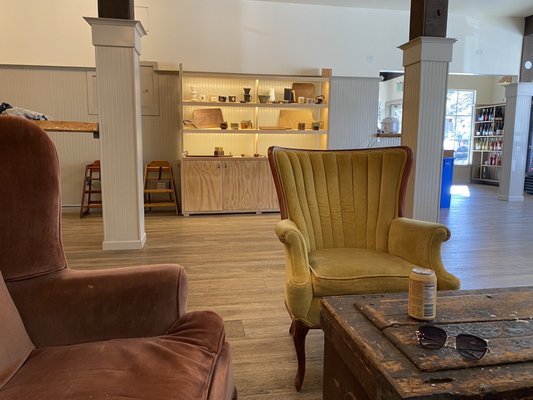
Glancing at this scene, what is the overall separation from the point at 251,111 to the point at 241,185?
125 cm

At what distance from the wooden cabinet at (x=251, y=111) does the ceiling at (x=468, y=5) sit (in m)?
1.17

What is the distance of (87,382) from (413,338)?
80 cm

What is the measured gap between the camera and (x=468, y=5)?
6434 mm

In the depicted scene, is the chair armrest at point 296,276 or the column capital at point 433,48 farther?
the column capital at point 433,48

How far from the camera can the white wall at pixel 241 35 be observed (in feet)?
18.2

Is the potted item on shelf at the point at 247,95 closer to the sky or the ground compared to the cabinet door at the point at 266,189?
closer to the sky

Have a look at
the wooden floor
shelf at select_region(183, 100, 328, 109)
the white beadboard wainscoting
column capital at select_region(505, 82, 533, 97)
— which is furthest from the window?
the white beadboard wainscoting

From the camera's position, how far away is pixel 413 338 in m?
1.04

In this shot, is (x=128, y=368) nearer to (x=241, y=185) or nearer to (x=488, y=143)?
(x=241, y=185)

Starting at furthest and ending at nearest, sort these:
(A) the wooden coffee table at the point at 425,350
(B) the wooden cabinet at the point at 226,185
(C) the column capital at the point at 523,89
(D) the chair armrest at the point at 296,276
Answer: (C) the column capital at the point at 523,89 < (B) the wooden cabinet at the point at 226,185 < (D) the chair armrest at the point at 296,276 < (A) the wooden coffee table at the point at 425,350

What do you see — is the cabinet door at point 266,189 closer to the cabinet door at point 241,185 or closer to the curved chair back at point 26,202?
the cabinet door at point 241,185

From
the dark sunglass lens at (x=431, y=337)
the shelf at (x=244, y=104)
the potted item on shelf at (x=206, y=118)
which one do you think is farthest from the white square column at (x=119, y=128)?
the dark sunglass lens at (x=431, y=337)

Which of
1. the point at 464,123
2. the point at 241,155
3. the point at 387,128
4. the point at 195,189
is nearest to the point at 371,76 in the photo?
the point at 387,128

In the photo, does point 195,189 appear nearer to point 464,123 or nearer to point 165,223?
point 165,223
